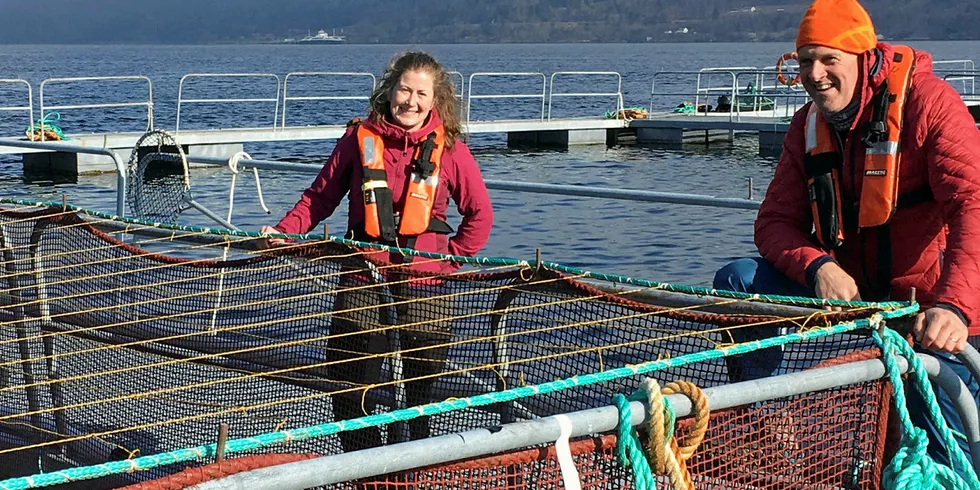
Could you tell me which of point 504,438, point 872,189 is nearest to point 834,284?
point 872,189

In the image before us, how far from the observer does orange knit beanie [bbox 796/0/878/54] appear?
332cm

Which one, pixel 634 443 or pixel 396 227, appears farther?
pixel 396 227

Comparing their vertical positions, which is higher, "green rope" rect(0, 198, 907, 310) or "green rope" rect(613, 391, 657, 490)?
"green rope" rect(0, 198, 907, 310)

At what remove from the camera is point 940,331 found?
9.22 feet

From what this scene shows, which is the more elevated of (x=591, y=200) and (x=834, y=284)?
(x=834, y=284)

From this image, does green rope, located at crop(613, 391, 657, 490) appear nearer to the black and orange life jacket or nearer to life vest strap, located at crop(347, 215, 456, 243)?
the black and orange life jacket

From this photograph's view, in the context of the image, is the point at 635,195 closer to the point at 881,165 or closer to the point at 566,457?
the point at 881,165

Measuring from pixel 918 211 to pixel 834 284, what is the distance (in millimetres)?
349

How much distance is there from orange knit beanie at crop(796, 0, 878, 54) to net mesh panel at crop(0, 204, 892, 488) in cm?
87

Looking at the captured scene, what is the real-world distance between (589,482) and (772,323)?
704 millimetres

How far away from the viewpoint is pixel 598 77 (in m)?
84.2

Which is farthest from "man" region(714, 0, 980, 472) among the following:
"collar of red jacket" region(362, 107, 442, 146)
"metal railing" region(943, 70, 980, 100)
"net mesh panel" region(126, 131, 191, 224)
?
"metal railing" region(943, 70, 980, 100)

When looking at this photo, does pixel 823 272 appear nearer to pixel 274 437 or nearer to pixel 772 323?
pixel 772 323

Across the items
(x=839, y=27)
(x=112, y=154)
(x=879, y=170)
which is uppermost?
(x=839, y=27)
